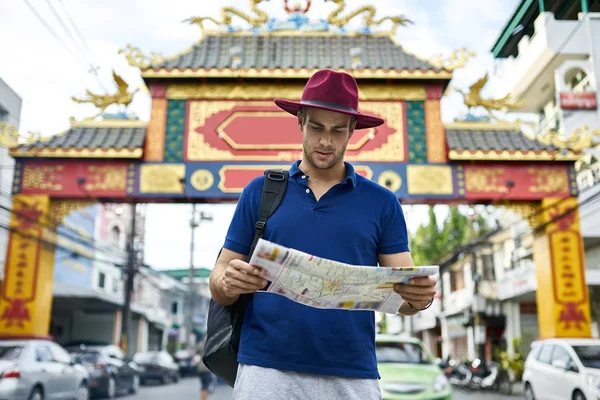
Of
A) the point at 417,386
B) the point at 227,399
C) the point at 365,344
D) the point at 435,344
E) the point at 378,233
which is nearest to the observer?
the point at 365,344

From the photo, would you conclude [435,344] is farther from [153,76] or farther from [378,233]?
[378,233]

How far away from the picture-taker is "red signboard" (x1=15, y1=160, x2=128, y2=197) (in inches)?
421

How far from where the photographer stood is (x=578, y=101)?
17844 millimetres

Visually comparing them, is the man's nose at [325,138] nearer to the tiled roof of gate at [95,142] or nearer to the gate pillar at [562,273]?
the tiled roof of gate at [95,142]

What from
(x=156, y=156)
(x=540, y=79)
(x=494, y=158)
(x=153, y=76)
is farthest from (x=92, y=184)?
(x=540, y=79)

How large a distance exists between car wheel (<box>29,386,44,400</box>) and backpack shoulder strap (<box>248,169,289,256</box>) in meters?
8.13

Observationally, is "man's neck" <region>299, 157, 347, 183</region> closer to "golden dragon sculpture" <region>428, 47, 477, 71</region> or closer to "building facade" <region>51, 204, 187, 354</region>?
"golden dragon sculpture" <region>428, 47, 477, 71</region>

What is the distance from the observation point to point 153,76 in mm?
10875

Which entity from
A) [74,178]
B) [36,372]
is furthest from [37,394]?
[74,178]

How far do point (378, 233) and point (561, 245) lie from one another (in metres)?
9.58

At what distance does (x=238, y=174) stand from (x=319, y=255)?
28.5 ft

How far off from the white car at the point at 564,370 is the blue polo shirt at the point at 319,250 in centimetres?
750

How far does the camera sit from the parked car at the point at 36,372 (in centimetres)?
840

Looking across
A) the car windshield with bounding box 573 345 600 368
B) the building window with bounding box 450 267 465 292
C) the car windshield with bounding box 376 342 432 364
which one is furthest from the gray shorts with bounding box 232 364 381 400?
the building window with bounding box 450 267 465 292
